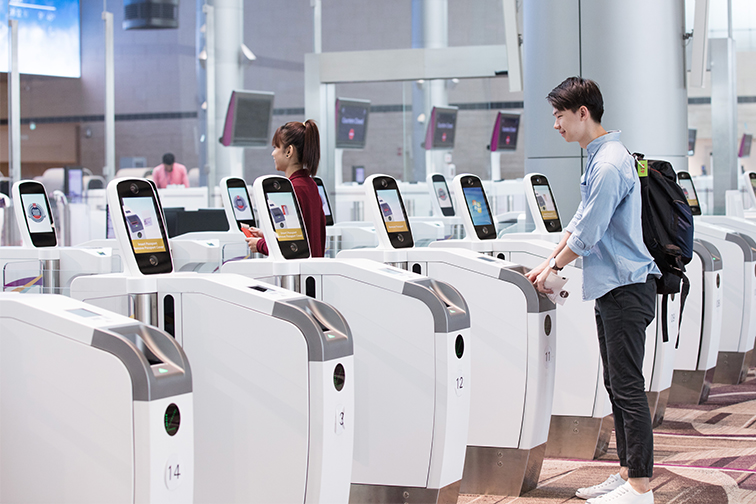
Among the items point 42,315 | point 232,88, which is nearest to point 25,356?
point 42,315

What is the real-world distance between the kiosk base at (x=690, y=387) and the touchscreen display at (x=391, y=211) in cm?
246

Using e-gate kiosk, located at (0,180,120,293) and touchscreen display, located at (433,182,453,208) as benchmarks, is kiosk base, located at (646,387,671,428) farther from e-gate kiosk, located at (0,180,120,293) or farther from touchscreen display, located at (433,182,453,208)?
touchscreen display, located at (433,182,453,208)

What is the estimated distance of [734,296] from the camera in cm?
570

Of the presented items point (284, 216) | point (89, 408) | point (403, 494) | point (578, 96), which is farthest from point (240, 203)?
point (89, 408)

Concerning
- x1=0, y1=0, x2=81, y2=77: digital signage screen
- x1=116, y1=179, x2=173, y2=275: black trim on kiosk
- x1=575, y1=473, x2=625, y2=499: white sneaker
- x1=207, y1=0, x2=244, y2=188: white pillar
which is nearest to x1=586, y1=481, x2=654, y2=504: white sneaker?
x1=575, y1=473, x2=625, y2=499: white sneaker

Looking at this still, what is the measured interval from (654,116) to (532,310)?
2.40 m

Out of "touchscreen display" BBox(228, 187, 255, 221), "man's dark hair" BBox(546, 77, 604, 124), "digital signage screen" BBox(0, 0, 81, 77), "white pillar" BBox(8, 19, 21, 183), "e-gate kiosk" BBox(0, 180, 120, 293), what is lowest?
"e-gate kiosk" BBox(0, 180, 120, 293)

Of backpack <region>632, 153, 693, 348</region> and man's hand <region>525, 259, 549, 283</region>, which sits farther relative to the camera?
man's hand <region>525, 259, 549, 283</region>

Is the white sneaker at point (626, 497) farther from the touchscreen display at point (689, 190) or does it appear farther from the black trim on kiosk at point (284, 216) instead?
the touchscreen display at point (689, 190)

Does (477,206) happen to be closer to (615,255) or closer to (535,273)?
(535,273)

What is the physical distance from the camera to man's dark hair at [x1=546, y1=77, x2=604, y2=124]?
2924 mm

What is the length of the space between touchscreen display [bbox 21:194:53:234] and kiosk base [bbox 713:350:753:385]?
13.3 feet

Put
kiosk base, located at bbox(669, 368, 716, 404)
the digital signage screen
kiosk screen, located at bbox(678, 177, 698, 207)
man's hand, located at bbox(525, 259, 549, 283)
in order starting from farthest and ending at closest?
1. the digital signage screen
2. kiosk screen, located at bbox(678, 177, 698, 207)
3. kiosk base, located at bbox(669, 368, 716, 404)
4. man's hand, located at bbox(525, 259, 549, 283)

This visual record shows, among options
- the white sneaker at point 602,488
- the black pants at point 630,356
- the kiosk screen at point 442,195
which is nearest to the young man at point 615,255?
the black pants at point 630,356
